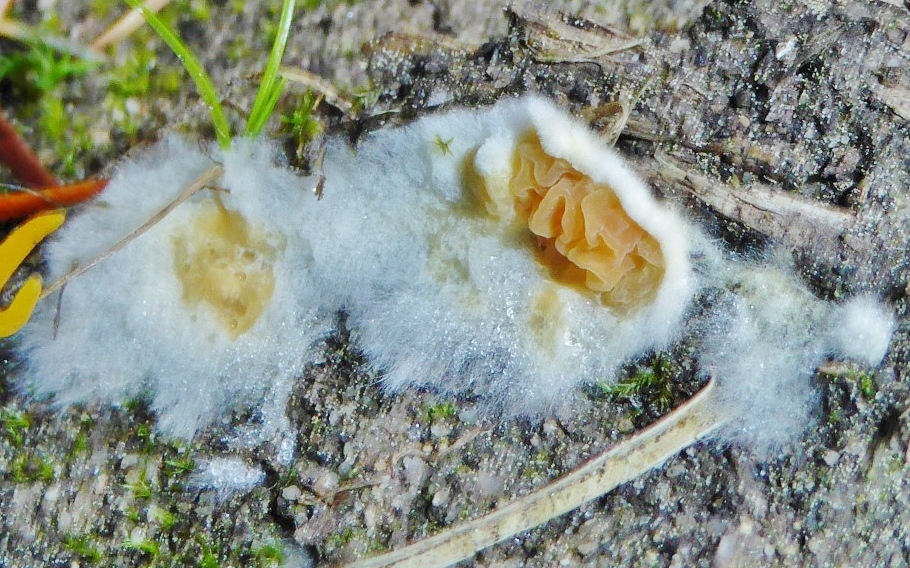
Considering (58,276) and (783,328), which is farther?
(58,276)

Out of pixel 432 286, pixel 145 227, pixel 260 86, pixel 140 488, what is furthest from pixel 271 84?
pixel 140 488

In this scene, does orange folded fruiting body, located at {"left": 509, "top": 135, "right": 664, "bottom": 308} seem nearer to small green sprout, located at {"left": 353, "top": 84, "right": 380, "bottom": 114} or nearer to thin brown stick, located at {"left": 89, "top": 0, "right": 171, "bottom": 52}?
small green sprout, located at {"left": 353, "top": 84, "right": 380, "bottom": 114}

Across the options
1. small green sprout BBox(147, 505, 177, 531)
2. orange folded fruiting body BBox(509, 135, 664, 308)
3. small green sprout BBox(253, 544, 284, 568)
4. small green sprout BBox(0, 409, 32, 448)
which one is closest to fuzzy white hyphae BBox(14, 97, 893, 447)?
orange folded fruiting body BBox(509, 135, 664, 308)

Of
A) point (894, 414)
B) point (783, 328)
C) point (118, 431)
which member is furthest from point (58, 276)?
point (894, 414)

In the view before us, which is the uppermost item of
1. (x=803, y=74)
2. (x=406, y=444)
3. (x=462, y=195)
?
(x=803, y=74)

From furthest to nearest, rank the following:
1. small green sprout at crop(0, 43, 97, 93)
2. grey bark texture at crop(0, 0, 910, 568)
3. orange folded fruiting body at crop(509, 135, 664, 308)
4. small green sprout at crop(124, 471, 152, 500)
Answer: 1. small green sprout at crop(0, 43, 97, 93)
2. small green sprout at crop(124, 471, 152, 500)
3. grey bark texture at crop(0, 0, 910, 568)
4. orange folded fruiting body at crop(509, 135, 664, 308)

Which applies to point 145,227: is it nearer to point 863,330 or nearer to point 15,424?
point 15,424

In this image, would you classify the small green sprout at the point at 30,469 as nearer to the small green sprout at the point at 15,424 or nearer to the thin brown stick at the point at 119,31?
the small green sprout at the point at 15,424

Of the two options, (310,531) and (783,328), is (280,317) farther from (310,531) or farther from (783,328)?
(783,328)
